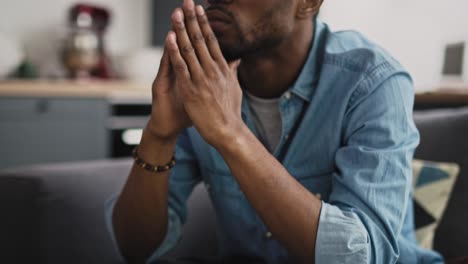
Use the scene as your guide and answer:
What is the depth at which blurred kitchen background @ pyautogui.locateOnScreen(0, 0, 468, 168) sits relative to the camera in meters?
2.43

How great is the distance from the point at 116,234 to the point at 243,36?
48cm

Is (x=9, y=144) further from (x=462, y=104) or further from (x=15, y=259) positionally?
(x=462, y=104)

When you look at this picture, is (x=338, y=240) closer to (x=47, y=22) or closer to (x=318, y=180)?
(x=318, y=180)

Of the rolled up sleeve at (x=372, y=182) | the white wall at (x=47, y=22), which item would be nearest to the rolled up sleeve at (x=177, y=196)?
the rolled up sleeve at (x=372, y=182)

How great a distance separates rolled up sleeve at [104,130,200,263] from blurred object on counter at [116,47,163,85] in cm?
190

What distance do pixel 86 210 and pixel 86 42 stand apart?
5.88ft

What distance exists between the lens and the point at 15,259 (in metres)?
1.12

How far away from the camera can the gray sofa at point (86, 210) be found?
115 cm

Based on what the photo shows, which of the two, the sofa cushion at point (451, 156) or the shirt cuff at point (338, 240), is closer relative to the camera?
the shirt cuff at point (338, 240)

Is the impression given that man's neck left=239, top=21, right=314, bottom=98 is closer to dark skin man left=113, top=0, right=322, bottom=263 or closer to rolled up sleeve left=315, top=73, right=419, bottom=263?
dark skin man left=113, top=0, right=322, bottom=263

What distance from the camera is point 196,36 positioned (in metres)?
0.78

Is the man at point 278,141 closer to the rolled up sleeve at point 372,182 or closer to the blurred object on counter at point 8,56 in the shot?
the rolled up sleeve at point 372,182

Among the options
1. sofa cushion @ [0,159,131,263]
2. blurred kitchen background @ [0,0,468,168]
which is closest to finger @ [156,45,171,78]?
sofa cushion @ [0,159,131,263]

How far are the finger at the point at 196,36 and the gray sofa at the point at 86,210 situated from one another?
2.01 feet
